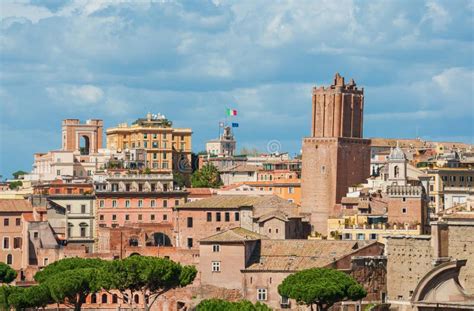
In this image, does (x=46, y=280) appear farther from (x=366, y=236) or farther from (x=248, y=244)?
(x=366, y=236)

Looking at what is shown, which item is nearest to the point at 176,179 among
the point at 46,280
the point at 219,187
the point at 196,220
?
the point at 219,187

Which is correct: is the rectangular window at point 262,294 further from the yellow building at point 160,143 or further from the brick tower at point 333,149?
the yellow building at point 160,143

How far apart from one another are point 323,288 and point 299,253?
10.2 meters

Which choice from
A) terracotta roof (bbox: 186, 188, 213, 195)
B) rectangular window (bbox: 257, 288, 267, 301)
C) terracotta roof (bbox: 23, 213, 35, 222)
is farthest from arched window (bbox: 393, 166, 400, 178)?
rectangular window (bbox: 257, 288, 267, 301)

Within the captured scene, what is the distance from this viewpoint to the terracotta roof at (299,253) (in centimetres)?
9806

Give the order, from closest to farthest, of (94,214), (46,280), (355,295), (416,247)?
1. (416,247)
2. (355,295)
3. (46,280)
4. (94,214)

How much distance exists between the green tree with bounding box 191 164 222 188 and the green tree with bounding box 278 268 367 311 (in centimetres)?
6057

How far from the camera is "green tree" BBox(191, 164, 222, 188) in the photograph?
15362cm

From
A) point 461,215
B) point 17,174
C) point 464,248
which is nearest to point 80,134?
point 17,174

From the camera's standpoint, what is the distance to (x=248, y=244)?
100250 millimetres

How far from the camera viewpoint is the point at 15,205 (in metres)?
124

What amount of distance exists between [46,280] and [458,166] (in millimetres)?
43493

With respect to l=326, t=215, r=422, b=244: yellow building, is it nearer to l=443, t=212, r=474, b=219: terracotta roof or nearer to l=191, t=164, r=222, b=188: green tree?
l=443, t=212, r=474, b=219: terracotta roof

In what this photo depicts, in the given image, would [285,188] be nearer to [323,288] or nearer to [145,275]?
[145,275]
